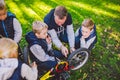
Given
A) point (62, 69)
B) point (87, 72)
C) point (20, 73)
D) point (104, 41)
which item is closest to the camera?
point (20, 73)

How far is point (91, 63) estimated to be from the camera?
17.1 feet

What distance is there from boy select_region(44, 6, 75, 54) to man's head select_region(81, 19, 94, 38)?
30 cm

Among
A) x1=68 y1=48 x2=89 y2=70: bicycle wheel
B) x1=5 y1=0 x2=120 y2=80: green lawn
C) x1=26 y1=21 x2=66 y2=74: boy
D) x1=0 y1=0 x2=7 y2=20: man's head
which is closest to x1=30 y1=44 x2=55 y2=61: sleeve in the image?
x1=26 y1=21 x2=66 y2=74: boy

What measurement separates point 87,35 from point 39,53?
45.0 inches

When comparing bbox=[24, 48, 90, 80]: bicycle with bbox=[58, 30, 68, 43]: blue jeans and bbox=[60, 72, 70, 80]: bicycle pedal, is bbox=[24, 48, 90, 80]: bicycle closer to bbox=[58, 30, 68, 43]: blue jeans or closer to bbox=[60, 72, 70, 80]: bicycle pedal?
bbox=[60, 72, 70, 80]: bicycle pedal

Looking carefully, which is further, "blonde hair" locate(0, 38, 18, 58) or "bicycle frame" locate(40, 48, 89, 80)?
"bicycle frame" locate(40, 48, 89, 80)

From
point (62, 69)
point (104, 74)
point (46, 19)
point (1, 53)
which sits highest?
point (1, 53)

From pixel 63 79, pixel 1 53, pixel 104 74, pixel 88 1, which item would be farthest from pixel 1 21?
pixel 88 1

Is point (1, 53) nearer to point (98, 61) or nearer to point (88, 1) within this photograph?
point (98, 61)

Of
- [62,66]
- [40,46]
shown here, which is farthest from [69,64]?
[40,46]

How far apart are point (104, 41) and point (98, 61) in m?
0.73

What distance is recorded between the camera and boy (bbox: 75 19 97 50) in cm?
447

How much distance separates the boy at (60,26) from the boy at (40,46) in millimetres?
339

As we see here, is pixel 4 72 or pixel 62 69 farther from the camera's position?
pixel 62 69
